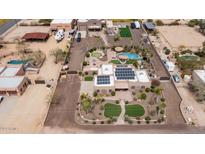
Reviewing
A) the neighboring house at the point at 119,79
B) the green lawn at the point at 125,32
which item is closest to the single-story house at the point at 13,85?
the neighboring house at the point at 119,79

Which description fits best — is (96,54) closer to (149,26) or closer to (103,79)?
(103,79)

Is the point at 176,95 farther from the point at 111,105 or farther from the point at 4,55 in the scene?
the point at 4,55

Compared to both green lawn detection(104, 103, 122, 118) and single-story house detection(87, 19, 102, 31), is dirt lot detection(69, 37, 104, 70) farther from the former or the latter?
green lawn detection(104, 103, 122, 118)

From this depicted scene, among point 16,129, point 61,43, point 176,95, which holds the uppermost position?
point 61,43

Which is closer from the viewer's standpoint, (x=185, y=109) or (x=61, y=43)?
(x=185, y=109)

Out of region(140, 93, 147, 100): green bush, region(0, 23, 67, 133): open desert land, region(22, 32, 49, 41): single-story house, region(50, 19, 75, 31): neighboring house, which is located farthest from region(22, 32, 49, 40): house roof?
region(140, 93, 147, 100): green bush

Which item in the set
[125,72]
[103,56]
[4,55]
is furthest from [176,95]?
[4,55]
